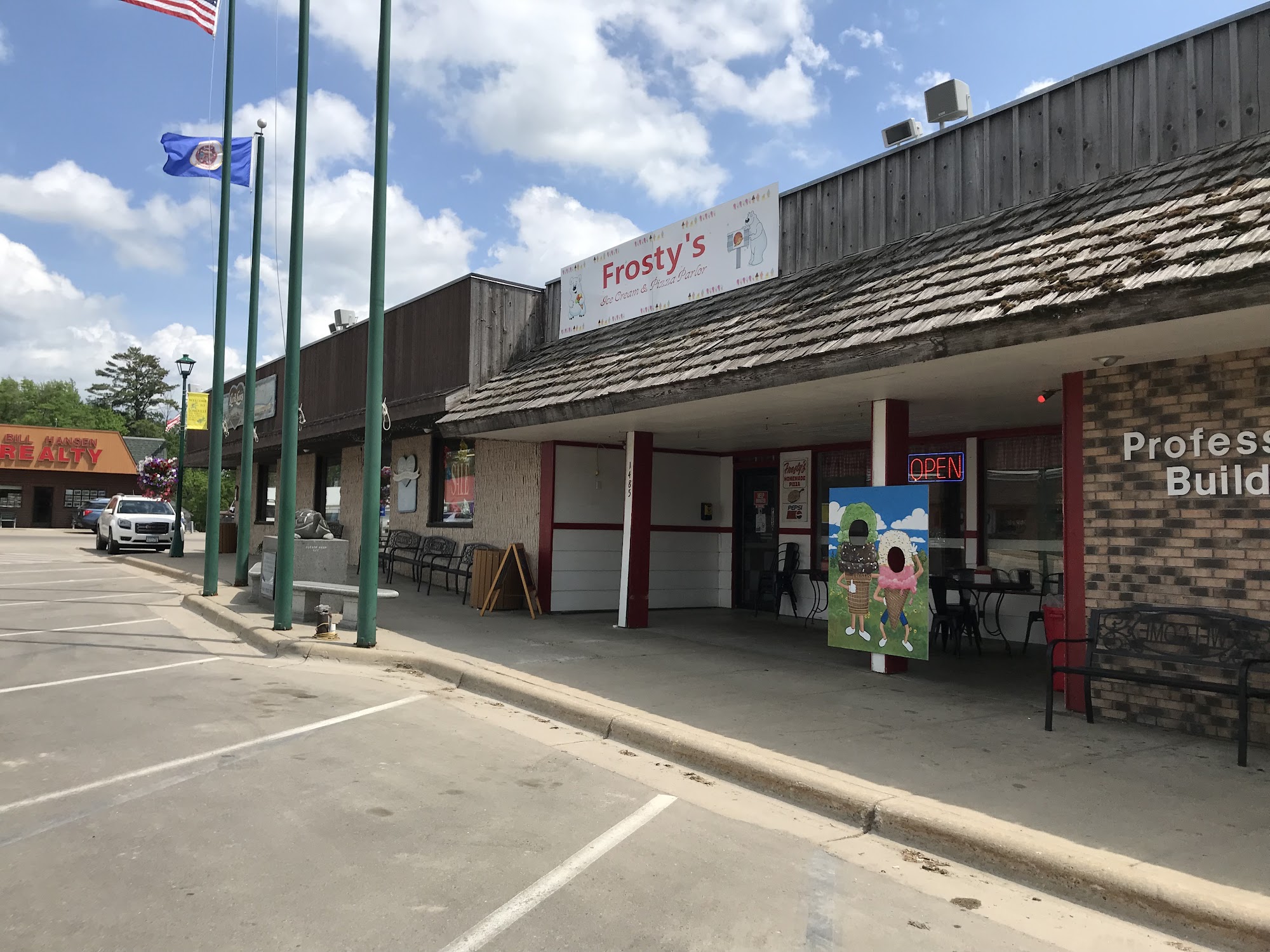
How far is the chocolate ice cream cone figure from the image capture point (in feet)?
29.3

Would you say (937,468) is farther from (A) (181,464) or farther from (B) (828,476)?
(A) (181,464)

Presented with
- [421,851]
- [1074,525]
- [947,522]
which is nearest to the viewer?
[421,851]

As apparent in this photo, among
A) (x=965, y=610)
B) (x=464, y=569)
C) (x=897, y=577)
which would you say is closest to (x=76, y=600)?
(x=464, y=569)

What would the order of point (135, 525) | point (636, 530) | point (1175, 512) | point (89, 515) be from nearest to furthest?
point (1175, 512) < point (636, 530) < point (135, 525) < point (89, 515)

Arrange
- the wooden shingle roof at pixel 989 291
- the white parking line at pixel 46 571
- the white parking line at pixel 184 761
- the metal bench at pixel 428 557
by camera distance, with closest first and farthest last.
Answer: the white parking line at pixel 184 761 < the wooden shingle roof at pixel 989 291 < the metal bench at pixel 428 557 < the white parking line at pixel 46 571

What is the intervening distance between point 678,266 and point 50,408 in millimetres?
93063

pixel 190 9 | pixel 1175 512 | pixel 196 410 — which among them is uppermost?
pixel 190 9

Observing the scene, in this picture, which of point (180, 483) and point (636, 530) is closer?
point (636, 530)

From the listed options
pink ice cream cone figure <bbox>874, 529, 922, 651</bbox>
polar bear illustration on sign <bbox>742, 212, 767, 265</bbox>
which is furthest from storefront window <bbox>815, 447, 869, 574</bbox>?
pink ice cream cone figure <bbox>874, 529, 922, 651</bbox>

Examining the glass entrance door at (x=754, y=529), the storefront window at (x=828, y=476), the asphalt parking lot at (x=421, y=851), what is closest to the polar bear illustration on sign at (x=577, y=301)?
the glass entrance door at (x=754, y=529)

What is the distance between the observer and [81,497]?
54344mm

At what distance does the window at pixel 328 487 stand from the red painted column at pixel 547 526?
410 inches

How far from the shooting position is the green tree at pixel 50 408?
84.4 meters

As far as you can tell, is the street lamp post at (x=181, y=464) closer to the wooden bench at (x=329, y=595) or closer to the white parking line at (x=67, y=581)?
the white parking line at (x=67, y=581)
